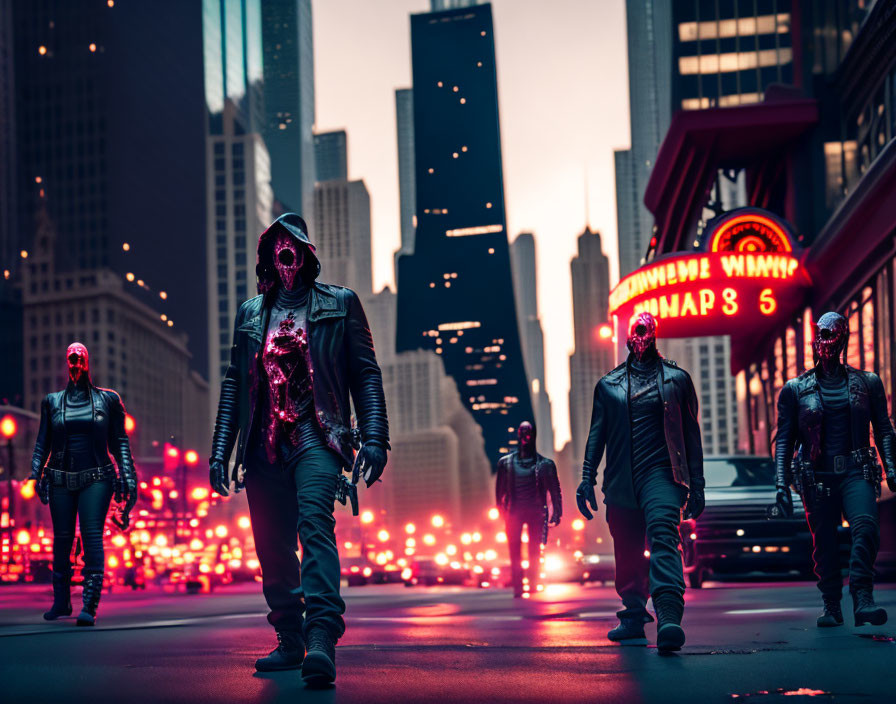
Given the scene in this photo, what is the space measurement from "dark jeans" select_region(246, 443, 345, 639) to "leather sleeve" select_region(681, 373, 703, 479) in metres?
2.66

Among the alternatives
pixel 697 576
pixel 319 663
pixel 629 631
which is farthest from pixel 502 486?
pixel 319 663

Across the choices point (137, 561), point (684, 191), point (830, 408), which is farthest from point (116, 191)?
point (830, 408)

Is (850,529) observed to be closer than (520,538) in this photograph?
Yes

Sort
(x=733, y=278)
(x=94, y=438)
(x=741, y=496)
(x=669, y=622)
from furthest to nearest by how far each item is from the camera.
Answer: (x=733, y=278)
(x=741, y=496)
(x=94, y=438)
(x=669, y=622)

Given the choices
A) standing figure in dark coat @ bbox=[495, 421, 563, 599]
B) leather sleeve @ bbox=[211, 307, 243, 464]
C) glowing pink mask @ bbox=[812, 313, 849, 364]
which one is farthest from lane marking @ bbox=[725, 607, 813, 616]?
leather sleeve @ bbox=[211, 307, 243, 464]

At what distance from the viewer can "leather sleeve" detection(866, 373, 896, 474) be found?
8555 millimetres

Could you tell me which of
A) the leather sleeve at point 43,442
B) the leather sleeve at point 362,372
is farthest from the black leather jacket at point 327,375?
Result: the leather sleeve at point 43,442

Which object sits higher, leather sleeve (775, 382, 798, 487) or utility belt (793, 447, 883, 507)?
leather sleeve (775, 382, 798, 487)

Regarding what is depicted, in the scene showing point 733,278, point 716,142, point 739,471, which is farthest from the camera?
point 716,142

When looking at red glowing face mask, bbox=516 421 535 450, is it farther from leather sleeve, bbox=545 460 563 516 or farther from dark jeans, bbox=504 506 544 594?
dark jeans, bbox=504 506 544 594

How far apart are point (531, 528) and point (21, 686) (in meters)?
10.7

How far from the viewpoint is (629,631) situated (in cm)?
760

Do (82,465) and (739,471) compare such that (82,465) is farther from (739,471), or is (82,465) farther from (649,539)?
(739,471)

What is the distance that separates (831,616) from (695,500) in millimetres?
1617
